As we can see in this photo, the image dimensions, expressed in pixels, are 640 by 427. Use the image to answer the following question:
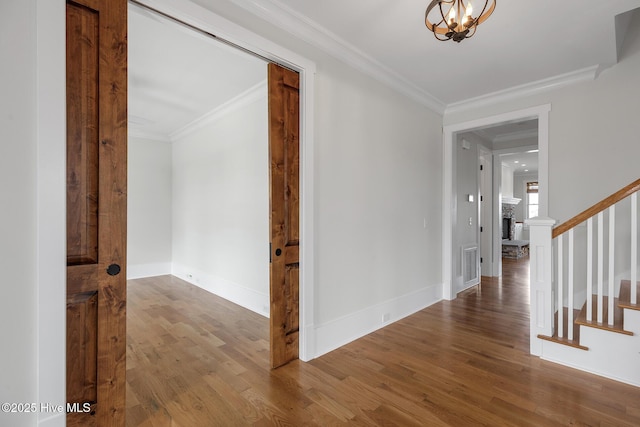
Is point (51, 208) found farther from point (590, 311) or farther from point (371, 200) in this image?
point (590, 311)

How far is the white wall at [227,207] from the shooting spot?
364 centimetres

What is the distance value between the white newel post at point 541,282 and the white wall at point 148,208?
6029 millimetres

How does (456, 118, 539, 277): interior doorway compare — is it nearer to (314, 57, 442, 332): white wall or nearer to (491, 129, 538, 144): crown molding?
(491, 129, 538, 144): crown molding

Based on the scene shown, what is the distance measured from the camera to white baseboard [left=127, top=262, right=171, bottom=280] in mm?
5484

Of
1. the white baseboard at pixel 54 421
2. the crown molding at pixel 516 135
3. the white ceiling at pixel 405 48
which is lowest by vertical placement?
the white baseboard at pixel 54 421

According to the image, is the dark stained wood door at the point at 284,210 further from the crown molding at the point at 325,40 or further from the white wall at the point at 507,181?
the white wall at the point at 507,181

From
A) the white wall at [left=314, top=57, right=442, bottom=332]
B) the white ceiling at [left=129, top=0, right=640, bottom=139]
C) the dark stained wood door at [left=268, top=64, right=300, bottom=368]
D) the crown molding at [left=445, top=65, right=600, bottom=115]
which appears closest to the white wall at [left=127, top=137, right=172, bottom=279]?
the white ceiling at [left=129, top=0, right=640, bottom=139]

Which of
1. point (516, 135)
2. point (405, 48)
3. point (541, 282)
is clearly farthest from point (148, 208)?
point (516, 135)

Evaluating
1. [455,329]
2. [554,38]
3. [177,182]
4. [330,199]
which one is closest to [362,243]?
[330,199]

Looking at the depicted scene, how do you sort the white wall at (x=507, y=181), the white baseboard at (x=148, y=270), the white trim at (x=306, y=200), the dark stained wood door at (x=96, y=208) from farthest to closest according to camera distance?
the white wall at (x=507, y=181)
the white baseboard at (x=148, y=270)
the white trim at (x=306, y=200)
the dark stained wood door at (x=96, y=208)

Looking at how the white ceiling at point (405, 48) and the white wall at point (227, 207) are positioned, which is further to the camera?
the white wall at point (227, 207)

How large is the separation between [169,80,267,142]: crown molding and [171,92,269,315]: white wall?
0.16 feet

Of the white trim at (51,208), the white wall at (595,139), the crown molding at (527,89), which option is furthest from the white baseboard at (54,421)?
the crown molding at (527,89)

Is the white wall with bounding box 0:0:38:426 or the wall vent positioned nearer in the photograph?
the white wall with bounding box 0:0:38:426
